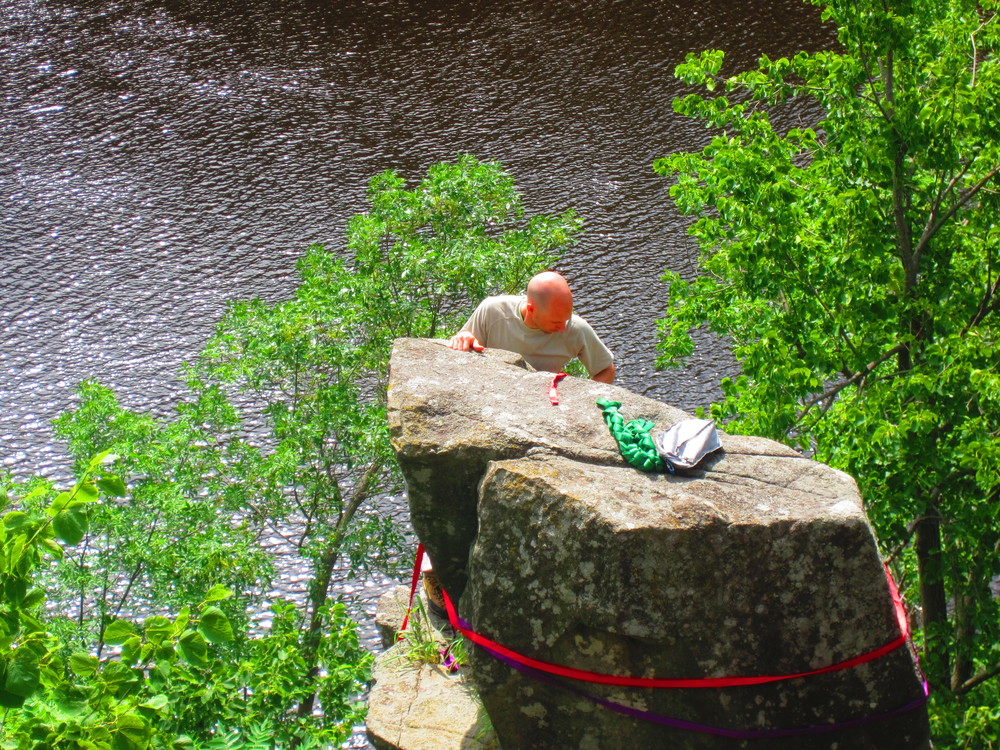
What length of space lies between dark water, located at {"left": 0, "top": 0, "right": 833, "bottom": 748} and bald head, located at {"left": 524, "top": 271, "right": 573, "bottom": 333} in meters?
7.96

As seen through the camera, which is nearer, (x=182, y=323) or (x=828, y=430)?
(x=828, y=430)

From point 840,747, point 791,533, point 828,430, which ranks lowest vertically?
point 840,747

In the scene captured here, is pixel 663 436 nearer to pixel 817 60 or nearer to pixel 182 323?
pixel 817 60

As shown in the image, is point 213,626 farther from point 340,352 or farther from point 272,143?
point 272,143

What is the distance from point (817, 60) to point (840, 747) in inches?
198

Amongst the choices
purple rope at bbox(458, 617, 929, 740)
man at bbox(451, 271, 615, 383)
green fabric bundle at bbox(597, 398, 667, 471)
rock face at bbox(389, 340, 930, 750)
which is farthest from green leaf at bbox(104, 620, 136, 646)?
man at bbox(451, 271, 615, 383)

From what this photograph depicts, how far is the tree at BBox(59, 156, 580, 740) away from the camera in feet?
29.8

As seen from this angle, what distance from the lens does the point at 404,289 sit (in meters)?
9.49

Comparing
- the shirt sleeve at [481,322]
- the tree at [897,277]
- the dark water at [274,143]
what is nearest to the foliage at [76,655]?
the shirt sleeve at [481,322]

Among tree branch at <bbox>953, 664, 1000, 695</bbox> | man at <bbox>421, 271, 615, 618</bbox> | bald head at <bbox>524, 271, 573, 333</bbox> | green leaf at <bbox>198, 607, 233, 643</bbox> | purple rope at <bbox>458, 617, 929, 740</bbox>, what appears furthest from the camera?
tree branch at <bbox>953, 664, 1000, 695</bbox>

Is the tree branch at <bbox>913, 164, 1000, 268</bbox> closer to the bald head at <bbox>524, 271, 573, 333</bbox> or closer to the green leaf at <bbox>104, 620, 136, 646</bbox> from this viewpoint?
the bald head at <bbox>524, 271, 573, 333</bbox>

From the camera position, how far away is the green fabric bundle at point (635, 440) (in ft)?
18.3

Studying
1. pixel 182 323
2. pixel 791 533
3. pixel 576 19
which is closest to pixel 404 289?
pixel 791 533

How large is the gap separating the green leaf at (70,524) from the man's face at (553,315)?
3.71 metres
